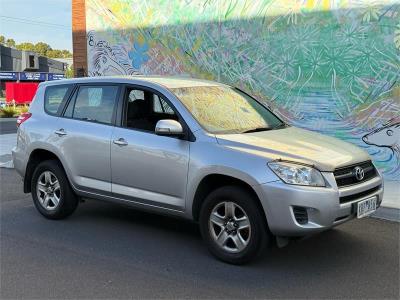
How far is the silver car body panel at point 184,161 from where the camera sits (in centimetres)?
442

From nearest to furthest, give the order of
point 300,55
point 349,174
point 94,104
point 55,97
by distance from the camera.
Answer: point 349,174 → point 94,104 → point 55,97 → point 300,55

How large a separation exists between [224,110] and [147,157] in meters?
0.98

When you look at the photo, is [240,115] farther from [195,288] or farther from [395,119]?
[395,119]

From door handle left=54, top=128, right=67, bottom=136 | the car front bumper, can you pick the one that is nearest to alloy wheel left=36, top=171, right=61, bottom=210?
door handle left=54, top=128, right=67, bottom=136

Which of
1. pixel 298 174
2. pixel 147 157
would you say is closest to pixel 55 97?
pixel 147 157

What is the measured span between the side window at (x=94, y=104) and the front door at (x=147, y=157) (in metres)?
0.21

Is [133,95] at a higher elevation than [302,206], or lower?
higher

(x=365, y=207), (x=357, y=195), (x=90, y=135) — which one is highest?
(x=90, y=135)

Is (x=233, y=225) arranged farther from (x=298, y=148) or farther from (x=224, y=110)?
(x=224, y=110)

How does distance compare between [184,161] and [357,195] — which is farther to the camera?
[184,161]

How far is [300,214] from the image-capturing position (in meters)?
4.39

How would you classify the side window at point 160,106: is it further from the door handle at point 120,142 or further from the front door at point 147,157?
the door handle at point 120,142

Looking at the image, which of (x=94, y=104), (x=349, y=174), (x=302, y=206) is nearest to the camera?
(x=302, y=206)

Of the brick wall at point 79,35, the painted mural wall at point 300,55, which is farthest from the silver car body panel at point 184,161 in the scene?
the brick wall at point 79,35
